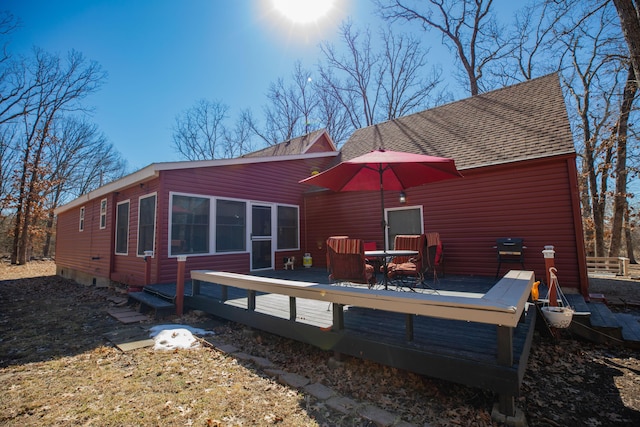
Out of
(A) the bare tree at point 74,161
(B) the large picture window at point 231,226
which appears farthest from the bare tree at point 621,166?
(A) the bare tree at point 74,161

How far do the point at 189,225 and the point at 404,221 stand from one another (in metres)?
5.23

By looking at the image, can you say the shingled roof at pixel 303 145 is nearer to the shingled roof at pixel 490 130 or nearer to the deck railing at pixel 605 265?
the shingled roof at pixel 490 130

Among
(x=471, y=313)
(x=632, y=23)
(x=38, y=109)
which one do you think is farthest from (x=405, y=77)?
(x=38, y=109)

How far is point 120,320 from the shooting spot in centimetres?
506

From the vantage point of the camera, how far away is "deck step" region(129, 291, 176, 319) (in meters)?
5.09

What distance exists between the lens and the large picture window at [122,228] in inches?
312

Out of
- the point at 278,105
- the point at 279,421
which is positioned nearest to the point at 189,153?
the point at 278,105

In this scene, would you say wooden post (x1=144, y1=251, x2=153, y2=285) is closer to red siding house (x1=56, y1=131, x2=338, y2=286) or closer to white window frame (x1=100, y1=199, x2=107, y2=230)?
red siding house (x1=56, y1=131, x2=338, y2=286)

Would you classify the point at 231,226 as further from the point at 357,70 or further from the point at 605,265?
the point at 357,70

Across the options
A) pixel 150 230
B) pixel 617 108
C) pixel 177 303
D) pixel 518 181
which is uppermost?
pixel 617 108

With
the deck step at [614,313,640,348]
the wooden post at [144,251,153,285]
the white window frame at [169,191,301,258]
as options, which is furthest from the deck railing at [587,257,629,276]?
the wooden post at [144,251,153,285]

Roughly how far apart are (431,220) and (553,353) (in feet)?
12.9

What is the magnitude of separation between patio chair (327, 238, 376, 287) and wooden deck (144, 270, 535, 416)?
41 cm

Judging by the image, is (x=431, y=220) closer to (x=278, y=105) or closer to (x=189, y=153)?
(x=278, y=105)
